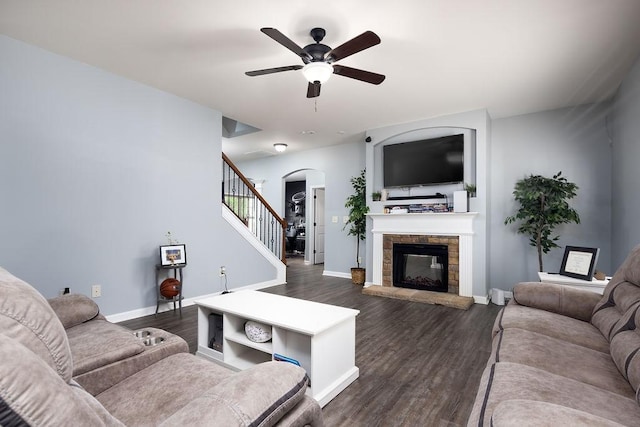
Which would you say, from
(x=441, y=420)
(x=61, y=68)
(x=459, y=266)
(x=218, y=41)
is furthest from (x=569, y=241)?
(x=61, y=68)

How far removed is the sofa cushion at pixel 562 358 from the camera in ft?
4.40

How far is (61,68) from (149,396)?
3432 millimetres

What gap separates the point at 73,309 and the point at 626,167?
16.7 feet

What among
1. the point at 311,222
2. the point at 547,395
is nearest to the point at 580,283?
the point at 547,395

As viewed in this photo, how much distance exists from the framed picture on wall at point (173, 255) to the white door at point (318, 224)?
16.0 ft

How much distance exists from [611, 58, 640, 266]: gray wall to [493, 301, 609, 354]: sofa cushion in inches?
70.7

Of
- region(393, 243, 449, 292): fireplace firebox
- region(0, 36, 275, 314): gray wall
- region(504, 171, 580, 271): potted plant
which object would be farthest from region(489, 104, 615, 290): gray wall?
region(0, 36, 275, 314): gray wall

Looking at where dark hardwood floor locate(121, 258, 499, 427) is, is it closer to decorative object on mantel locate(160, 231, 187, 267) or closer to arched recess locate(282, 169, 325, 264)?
decorative object on mantel locate(160, 231, 187, 267)

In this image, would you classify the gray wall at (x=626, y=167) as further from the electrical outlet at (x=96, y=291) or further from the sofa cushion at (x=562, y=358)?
the electrical outlet at (x=96, y=291)

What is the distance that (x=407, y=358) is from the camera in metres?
2.68

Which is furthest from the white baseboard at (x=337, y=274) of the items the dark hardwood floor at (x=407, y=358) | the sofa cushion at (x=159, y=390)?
the sofa cushion at (x=159, y=390)

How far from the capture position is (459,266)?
15.2 ft

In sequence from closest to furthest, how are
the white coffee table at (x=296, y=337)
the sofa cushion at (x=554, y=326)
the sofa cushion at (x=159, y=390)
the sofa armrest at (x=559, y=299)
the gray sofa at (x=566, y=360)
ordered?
the gray sofa at (x=566, y=360) < the sofa cushion at (x=159, y=390) < the sofa cushion at (x=554, y=326) < the white coffee table at (x=296, y=337) < the sofa armrest at (x=559, y=299)

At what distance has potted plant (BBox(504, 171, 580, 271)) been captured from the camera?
13.2 ft
